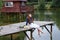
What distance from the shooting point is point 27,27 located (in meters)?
15.9

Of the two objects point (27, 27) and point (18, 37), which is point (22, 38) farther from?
point (27, 27)

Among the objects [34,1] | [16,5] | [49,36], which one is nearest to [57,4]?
[34,1]

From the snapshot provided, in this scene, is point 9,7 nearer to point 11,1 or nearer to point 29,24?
point 11,1

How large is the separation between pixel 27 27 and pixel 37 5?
51965 millimetres

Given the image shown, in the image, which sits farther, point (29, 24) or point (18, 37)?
point (18, 37)

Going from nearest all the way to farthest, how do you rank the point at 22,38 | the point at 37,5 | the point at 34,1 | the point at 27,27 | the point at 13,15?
the point at 27,27, the point at 22,38, the point at 13,15, the point at 37,5, the point at 34,1

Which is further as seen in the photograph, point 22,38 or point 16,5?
point 16,5

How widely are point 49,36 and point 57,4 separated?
158 feet

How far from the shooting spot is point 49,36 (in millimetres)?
21109

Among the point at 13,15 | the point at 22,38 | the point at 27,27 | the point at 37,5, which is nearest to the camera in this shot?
the point at 27,27

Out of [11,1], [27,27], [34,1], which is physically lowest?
[34,1]

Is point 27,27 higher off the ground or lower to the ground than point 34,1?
higher

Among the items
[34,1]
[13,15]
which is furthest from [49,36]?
[34,1]

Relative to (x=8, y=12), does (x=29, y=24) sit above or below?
above
